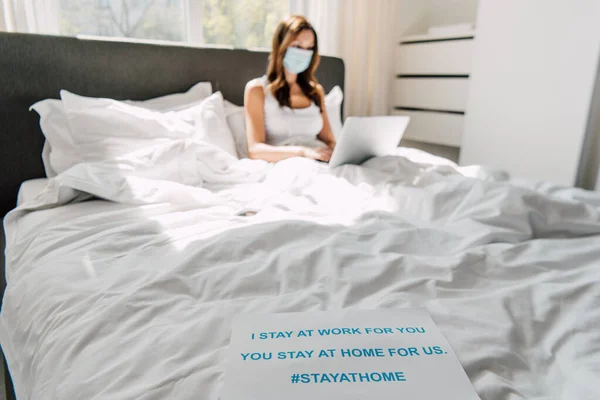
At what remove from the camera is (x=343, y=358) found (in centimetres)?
48

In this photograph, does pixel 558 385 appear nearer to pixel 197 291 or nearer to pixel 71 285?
pixel 197 291

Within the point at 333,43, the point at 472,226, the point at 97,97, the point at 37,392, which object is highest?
the point at 333,43

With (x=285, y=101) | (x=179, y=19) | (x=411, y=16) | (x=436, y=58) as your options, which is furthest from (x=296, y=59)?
(x=411, y=16)

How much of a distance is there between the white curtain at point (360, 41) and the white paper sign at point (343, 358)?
7.30ft

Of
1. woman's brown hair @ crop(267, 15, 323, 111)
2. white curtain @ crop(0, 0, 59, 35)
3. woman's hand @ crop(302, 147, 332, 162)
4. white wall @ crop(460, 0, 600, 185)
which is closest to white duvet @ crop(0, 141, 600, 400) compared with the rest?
woman's hand @ crop(302, 147, 332, 162)

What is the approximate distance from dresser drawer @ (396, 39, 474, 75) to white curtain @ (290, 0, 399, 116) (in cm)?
9

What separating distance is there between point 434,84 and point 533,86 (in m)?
0.65

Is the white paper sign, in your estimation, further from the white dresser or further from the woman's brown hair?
the white dresser

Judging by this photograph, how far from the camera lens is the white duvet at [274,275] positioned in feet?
1.61

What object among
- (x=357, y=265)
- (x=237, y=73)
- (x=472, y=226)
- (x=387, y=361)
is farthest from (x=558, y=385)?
(x=237, y=73)

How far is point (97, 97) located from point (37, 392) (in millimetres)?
1286

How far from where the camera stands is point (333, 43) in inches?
98.5

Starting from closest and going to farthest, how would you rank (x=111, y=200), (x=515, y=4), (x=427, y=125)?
1. (x=111, y=200)
2. (x=515, y=4)
3. (x=427, y=125)

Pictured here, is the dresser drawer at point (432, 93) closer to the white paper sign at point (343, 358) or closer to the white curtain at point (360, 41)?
the white curtain at point (360, 41)
